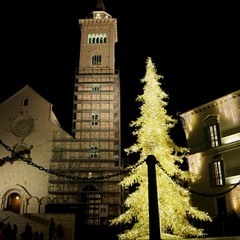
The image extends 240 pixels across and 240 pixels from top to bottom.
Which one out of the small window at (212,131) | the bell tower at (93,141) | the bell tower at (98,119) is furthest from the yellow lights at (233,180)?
the bell tower at (98,119)

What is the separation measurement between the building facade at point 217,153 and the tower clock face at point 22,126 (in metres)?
19.2

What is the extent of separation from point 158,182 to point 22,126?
80.7 feet

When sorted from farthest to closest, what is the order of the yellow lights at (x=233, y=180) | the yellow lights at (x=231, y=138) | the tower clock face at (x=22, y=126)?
the tower clock face at (x=22, y=126)
the yellow lights at (x=231, y=138)
the yellow lights at (x=233, y=180)

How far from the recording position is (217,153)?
21.3 m

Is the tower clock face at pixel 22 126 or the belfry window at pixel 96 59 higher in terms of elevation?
the belfry window at pixel 96 59

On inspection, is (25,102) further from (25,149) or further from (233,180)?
(233,180)

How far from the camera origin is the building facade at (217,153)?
20.0 metres

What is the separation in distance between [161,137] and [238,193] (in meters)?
7.59

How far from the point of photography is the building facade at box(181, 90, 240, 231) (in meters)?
20.0

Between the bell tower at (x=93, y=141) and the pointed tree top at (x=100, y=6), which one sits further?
the pointed tree top at (x=100, y=6)

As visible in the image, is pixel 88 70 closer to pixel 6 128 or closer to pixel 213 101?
pixel 6 128

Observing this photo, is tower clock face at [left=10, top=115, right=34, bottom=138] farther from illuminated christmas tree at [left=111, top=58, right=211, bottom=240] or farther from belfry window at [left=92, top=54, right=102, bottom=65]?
illuminated christmas tree at [left=111, top=58, right=211, bottom=240]

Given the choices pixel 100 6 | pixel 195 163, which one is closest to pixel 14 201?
pixel 195 163

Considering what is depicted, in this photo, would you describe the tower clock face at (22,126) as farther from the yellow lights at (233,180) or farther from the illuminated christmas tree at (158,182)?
the yellow lights at (233,180)
